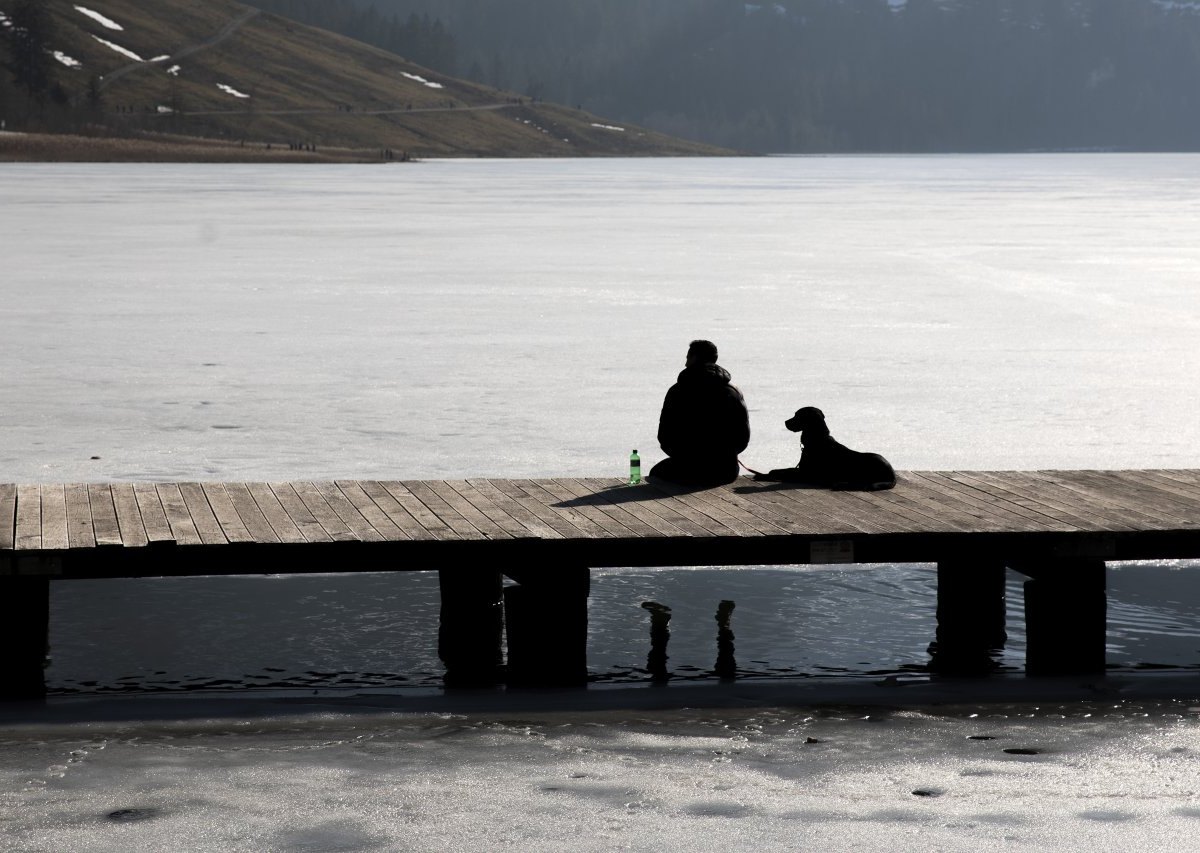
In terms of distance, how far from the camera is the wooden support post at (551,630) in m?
8.34

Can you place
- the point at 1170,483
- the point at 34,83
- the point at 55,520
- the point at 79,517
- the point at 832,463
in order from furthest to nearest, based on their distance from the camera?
the point at 34,83 < the point at 1170,483 < the point at 832,463 < the point at 79,517 < the point at 55,520

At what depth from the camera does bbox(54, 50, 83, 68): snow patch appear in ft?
629

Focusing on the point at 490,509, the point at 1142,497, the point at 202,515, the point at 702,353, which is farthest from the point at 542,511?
the point at 1142,497

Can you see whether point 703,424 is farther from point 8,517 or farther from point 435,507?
point 8,517

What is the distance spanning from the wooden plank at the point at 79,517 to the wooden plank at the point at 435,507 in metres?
1.67

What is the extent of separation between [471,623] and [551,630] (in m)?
0.49

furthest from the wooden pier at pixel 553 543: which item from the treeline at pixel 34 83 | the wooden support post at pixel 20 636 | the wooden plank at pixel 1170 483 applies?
the treeline at pixel 34 83

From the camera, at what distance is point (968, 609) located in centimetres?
893

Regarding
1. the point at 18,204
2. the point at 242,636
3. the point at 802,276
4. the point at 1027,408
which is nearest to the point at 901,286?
the point at 802,276

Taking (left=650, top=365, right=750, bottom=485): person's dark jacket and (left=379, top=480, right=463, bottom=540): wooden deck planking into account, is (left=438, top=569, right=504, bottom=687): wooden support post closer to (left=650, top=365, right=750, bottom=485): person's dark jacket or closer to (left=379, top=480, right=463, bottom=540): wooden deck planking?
(left=379, top=480, right=463, bottom=540): wooden deck planking

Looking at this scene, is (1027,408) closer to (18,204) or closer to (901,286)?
(901,286)

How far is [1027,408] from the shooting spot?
1505cm

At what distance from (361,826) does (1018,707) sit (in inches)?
133

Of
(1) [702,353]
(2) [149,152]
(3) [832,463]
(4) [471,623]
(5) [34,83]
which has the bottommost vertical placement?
(4) [471,623]
